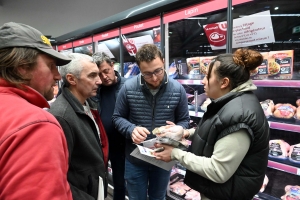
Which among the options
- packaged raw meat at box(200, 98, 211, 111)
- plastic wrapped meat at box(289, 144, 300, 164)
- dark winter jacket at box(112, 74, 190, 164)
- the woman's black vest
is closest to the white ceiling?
packaged raw meat at box(200, 98, 211, 111)

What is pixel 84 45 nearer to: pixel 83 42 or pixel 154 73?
pixel 83 42

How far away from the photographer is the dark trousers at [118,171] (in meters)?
2.04

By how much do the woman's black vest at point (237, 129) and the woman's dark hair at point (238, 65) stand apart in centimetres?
8

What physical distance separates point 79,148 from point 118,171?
3.58 feet

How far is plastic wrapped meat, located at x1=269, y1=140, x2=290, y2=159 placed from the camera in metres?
1.66

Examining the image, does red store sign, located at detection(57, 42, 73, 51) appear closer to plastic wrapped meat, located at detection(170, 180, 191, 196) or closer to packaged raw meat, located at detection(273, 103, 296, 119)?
plastic wrapped meat, located at detection(170, 180, 191, 196)

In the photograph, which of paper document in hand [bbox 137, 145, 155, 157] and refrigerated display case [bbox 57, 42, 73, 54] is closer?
paper document in hand [bbox 137, 145, 155, 157]

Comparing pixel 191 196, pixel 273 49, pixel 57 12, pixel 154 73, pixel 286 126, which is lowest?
pixel 191 196

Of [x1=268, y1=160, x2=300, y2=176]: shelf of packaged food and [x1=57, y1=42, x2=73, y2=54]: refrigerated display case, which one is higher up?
[x1=57, y1=42, x2=73, y2=54]: refrigerated display case

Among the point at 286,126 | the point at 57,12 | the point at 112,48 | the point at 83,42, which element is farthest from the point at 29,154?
the point at 57,12

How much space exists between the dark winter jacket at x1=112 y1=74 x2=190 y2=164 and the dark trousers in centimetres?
35

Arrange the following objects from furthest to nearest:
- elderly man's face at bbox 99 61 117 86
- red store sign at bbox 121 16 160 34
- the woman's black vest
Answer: red store sign at bbox 121 16 160 34
elderly man's face at bbox 99 61 117 86
the woman's black vest

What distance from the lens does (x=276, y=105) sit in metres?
1.72

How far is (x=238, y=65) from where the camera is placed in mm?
1068
